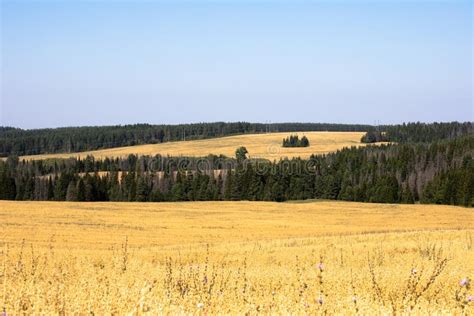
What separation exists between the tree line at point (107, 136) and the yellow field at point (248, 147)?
8872 millimetres

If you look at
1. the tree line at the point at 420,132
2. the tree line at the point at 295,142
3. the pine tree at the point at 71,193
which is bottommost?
the pine tree at the point at 71,193

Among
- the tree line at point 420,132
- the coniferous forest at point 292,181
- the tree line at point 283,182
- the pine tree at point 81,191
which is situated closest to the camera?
the pine tree at point 81,191

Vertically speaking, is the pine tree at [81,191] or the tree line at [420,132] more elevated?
the tree line at [420,132]

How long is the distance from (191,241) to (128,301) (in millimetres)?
28050

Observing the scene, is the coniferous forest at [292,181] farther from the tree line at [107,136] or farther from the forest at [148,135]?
the tree line at [107,136]

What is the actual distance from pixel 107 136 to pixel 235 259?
14558 cm

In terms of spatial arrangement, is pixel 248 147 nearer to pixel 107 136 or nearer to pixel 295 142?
pixel 295 142

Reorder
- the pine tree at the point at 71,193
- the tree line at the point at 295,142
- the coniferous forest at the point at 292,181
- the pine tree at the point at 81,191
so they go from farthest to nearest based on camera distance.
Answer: the tree line at the point at 295,142
the coniferous forest at the point at 292,181
the pine tree at the point at 71,193
the pine tree at the point at 81,191

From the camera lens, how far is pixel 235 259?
20.2 metres

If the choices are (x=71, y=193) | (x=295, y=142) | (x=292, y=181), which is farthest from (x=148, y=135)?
(x=292, y=181)

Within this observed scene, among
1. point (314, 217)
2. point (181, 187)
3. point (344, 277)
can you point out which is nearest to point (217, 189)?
point (181, 187)

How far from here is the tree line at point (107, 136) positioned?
150m

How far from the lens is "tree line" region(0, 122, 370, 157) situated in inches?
5899

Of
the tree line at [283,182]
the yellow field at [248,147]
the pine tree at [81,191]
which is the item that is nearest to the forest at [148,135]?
Result: the yellow field at [248,147]
